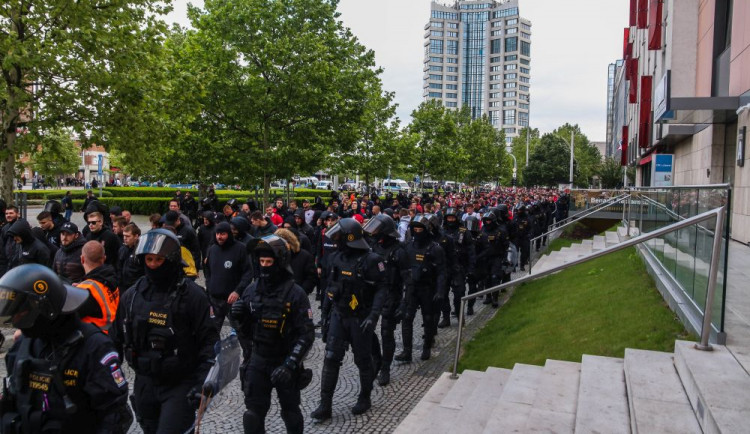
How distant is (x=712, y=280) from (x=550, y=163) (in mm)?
68325

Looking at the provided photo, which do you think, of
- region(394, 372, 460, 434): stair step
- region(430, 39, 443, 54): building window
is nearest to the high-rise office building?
region(430, 39, 443, 54): building window

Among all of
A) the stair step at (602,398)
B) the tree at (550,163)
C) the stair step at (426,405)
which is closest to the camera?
the stair step at (602,398)

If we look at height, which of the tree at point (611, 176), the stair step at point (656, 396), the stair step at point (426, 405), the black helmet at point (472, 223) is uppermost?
the tree at point (611, 176)

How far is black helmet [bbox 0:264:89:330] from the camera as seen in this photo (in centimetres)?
288

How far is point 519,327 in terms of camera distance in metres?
9.13

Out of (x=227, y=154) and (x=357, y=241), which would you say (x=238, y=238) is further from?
(x=227, y=154)

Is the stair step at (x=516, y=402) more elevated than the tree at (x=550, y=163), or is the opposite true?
the tree at (x=550, y=163)

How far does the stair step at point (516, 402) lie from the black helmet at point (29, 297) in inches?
139

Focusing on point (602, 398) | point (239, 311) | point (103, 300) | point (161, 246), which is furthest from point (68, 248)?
point (602, 398)

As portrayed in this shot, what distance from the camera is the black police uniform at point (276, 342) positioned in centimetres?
477

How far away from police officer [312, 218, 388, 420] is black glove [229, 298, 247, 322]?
1.41 m

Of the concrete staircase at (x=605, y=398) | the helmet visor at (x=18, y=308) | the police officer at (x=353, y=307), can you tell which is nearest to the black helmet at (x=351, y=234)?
the police officer at (x=353, y=307)

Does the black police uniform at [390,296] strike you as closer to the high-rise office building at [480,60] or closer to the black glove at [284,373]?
the black glove at [284,373]

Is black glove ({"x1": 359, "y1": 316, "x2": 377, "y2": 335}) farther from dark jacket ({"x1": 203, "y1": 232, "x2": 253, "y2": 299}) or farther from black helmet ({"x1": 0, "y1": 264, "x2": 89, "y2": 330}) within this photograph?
black helmet ({"x1": 0, "y1": 264, "x2": 89, "y2": 330})
